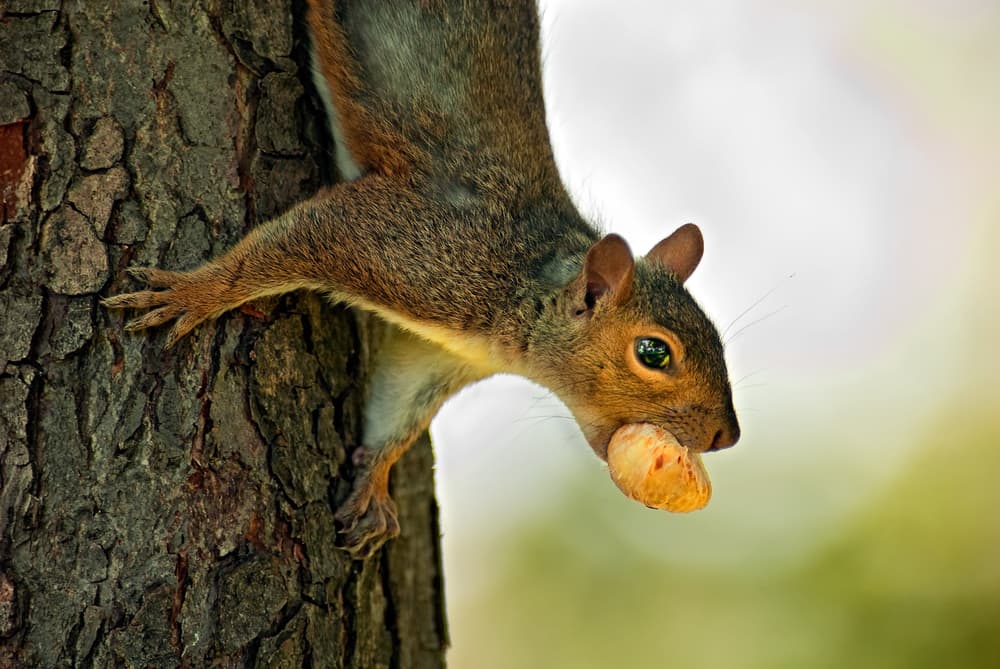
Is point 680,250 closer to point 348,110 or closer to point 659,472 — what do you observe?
point 659,472

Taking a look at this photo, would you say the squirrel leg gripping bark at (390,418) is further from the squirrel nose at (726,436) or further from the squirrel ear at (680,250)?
the squirrel nose at (726,436)

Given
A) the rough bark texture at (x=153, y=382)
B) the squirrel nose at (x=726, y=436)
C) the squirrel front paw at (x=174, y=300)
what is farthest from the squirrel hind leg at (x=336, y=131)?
the squirrel nose at (x=726, y=436)

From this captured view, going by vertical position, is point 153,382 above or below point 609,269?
below

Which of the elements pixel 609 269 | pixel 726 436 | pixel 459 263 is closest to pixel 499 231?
pixel 459 263

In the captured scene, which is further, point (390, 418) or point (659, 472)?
point (390, 418)

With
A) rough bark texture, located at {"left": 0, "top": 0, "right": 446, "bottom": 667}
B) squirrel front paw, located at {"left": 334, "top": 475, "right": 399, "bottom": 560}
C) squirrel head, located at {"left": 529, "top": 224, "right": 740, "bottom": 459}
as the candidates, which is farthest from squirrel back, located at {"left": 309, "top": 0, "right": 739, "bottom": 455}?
squirrel front paw, located at {"left": 334, "top": 475, "right": 399, "bottom": 560}

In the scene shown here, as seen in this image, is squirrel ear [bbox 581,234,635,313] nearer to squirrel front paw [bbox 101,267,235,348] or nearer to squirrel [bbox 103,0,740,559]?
squirrel [bbox 103,0,740,559]

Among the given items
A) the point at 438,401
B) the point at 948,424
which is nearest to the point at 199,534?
the point at 438,401
